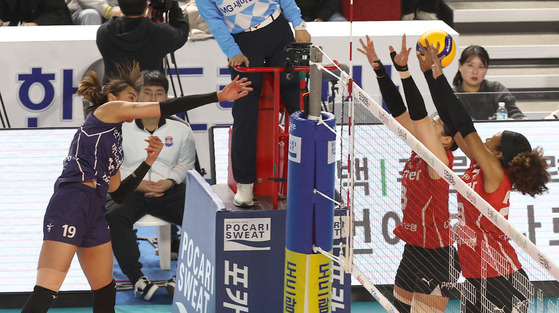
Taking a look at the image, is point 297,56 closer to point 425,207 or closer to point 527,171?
point 425,207

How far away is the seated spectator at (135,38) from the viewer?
7.81 metres

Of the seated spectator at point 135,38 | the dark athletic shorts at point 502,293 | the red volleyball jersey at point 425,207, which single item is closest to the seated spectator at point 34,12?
the seated spectator at point 135,38

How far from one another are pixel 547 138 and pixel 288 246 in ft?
11.4

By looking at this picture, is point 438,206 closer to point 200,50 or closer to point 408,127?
point 408,127

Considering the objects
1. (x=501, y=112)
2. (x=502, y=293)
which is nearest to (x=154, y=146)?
(x=502, y=293)

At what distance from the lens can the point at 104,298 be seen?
5.64m

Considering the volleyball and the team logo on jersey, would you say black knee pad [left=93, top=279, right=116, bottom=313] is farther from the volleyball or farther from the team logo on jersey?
the volleyball

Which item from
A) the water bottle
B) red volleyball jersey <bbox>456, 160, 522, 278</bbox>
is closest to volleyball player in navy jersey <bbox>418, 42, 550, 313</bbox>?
red volleyball jersey <bbox>456, 160, 522, 278</bbox>

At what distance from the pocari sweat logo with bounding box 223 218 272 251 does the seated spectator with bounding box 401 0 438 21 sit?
6.95 metres

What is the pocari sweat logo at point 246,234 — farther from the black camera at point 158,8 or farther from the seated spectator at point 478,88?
the black camera at point 158,8

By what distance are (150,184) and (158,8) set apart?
1848 mm

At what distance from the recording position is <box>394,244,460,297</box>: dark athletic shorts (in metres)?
5.16

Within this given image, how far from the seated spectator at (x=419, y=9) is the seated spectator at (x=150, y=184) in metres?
4.97

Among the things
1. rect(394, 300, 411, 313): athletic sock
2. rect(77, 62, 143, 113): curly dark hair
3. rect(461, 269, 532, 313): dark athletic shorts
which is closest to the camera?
rect(461, 269, 532, 313): dark athletic shorts
